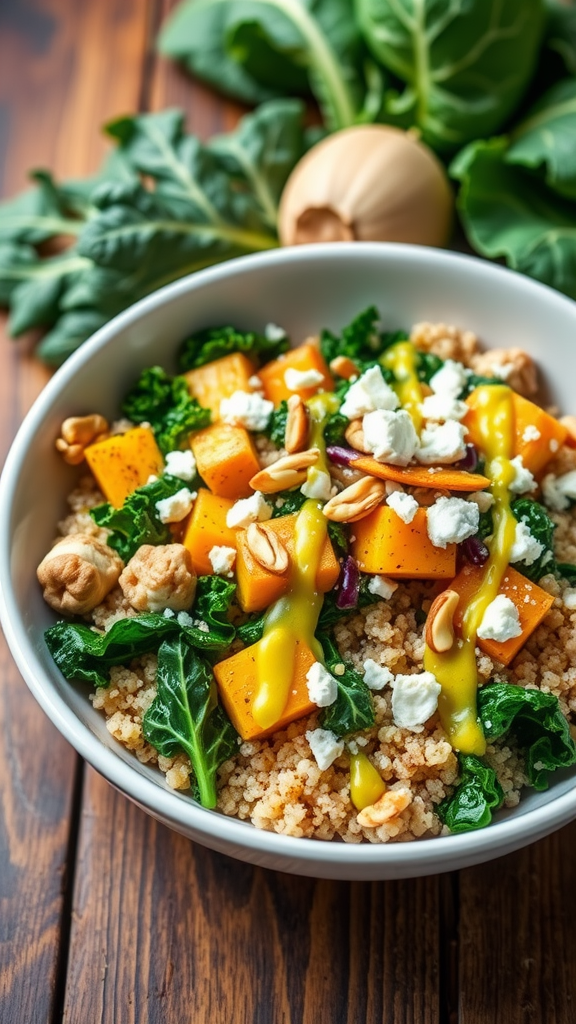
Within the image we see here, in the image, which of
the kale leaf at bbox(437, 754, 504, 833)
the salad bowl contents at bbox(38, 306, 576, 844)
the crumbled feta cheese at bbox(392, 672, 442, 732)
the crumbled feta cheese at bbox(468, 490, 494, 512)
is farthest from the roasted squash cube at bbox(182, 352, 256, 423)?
the kale leaf at bbox(437, 754, 504, 833)

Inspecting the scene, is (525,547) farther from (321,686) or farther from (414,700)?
(321,686)

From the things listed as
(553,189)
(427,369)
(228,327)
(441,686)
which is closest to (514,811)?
(441,686)

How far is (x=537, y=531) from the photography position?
231cm

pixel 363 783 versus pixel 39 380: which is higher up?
pixel 39 380

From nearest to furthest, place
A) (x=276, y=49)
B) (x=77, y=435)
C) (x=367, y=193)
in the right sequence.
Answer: (x=77, y=435) → (x=367, y=193) → (x=276, y=49)

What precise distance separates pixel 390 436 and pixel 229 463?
1.34 feet

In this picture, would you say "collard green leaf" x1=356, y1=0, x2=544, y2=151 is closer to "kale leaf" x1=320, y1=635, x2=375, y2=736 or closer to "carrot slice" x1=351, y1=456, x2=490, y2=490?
"carrot slice" x1=351, y1=456, x2=490, y2=490

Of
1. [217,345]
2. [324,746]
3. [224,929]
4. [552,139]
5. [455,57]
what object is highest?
[455,57]

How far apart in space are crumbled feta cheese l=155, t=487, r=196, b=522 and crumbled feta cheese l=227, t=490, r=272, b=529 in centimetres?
Answer: 11

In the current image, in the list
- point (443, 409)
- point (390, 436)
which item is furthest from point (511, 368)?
point (390, 436)

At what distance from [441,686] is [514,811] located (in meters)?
0.33

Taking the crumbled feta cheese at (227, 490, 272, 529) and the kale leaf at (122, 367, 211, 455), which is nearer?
the crumbled feta cheese at (227, 490, 272, 529)

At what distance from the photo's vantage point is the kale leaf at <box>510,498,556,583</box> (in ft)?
7.48

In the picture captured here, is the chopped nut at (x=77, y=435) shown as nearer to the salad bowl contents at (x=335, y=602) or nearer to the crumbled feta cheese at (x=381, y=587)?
the salad bowl contents at (x=335, y=602)
